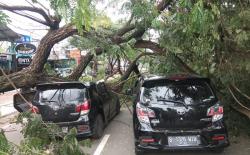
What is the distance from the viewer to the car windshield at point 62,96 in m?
11.0

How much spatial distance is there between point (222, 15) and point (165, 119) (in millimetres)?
2564

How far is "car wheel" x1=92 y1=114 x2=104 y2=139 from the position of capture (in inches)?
440

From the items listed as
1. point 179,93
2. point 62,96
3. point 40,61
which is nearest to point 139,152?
point 179,93

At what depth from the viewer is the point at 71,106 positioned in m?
10.9

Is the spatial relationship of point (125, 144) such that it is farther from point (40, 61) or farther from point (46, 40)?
point (46, 40)

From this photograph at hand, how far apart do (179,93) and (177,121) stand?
0.65 m

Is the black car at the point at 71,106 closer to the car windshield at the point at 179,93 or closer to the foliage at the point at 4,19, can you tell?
the car windshield at the point at 179,93

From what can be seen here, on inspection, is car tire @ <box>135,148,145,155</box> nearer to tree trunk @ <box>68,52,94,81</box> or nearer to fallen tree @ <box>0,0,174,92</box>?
fallen tree @ <box>0,0,174,92</box>

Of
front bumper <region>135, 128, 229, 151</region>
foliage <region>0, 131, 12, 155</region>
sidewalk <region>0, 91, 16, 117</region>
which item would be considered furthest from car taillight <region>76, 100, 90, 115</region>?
foliage <region>0, 131, 12, 155</region>

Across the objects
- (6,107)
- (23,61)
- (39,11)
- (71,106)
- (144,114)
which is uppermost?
(39,11)

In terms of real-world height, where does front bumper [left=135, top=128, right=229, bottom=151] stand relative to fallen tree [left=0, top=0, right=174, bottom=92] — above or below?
below

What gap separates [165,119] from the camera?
8.27m

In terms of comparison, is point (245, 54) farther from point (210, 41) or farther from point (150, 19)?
point (150, 19)

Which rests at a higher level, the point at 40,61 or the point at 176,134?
the point at 40,61
